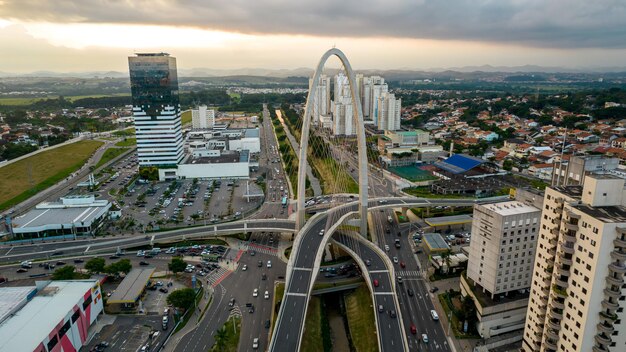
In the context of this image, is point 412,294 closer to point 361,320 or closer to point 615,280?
point 361,320

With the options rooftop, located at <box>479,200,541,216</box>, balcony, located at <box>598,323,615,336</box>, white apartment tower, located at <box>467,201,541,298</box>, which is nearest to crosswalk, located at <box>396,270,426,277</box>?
white apartment tower, located at <box>467,201,541,298</box>

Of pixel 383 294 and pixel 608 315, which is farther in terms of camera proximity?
pixel 383 294

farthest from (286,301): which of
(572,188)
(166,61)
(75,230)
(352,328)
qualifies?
(166,61)

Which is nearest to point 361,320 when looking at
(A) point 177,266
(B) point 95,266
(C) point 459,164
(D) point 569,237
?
(D) point 569,237

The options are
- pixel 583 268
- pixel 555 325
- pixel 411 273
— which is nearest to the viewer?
pixel 583 268

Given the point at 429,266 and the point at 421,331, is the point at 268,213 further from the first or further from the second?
the point at 421,331

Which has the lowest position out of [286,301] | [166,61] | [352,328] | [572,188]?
[352,328]
